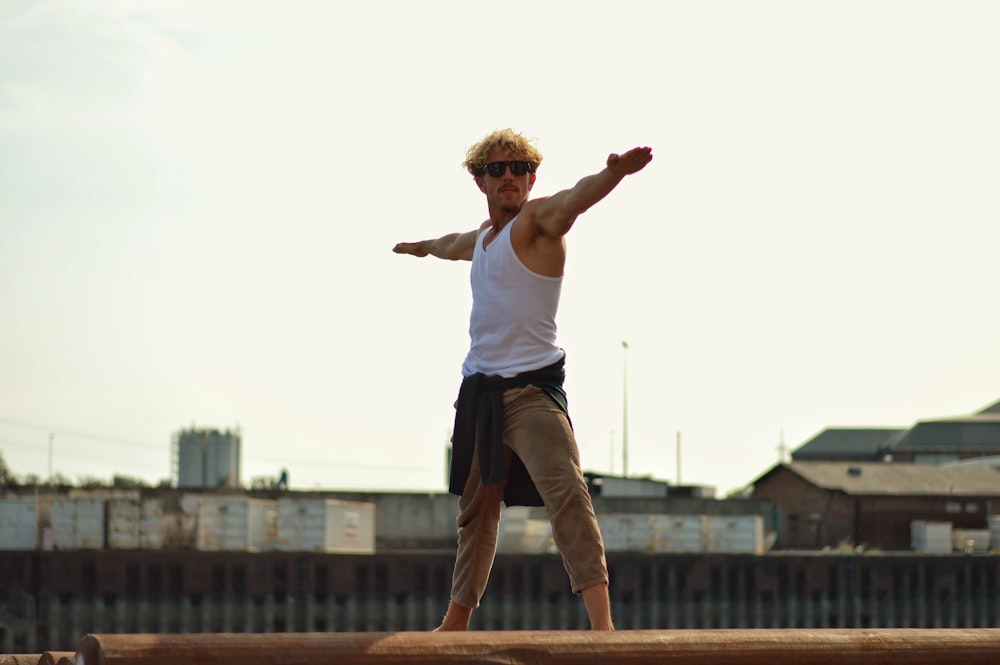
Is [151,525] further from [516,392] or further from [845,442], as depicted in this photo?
[845,442]

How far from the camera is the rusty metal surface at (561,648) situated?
409cm

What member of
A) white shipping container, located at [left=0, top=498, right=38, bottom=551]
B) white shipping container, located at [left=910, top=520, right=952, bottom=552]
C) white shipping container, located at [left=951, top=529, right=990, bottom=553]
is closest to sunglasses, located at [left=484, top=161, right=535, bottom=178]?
white shipping container, located at [left=0, top=498, right=38, bottom=551]

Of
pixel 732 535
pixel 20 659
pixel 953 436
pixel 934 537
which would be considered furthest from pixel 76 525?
pixel 953 436

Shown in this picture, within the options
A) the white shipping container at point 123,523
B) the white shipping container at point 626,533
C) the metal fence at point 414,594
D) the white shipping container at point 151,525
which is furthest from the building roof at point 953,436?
the white shipping container at point 123,523

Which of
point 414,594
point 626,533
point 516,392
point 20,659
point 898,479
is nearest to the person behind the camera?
point 20,659

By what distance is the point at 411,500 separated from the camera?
70625 millimetres

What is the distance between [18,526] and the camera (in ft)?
204

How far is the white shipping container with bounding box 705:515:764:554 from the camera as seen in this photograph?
225 ft

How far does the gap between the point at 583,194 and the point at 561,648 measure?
212 cm

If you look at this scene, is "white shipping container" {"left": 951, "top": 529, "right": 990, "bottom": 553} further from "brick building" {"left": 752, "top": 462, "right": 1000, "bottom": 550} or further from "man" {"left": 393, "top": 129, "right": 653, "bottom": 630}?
"man" {"left": 393, "top": 129, "right": 653, "bottom": 630}

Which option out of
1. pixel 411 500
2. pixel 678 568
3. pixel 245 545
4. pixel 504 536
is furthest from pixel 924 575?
pixel 245 545

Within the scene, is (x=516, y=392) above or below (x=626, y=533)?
above

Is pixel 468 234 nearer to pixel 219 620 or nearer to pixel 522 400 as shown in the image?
pixel 522 400

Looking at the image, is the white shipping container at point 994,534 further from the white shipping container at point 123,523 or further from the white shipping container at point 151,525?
the white shipping container at point 123,523
